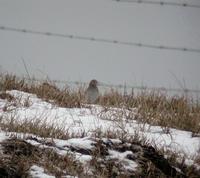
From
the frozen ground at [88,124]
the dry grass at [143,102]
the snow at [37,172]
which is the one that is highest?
the dry grass at [143,102]

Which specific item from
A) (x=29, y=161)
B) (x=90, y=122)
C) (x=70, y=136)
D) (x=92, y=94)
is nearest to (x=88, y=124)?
(x=90, y=122)

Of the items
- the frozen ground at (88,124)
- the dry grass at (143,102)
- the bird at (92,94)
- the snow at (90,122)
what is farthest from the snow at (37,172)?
the bird at (92,94)

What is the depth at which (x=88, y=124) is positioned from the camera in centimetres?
572

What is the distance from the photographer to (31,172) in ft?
14.3

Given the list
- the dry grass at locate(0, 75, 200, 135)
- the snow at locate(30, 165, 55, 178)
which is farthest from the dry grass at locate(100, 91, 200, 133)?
the snow at locate(30, 165, 55, 178)

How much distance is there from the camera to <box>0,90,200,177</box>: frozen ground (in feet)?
16.0

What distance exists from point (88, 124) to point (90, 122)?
123mm

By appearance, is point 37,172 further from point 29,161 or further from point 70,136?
point 70,136

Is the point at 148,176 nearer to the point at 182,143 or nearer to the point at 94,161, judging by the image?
the point at 94,161

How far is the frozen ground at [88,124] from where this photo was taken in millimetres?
4889

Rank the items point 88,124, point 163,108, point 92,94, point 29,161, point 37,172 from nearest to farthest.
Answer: point 37,172 < point 29,161 < point 88,124 < point 163,108 < point 92,94

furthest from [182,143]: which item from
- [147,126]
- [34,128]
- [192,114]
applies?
[34,128]

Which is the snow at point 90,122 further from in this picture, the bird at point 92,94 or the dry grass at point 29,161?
the bird at point 92,94

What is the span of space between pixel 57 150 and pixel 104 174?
1.43 ft
